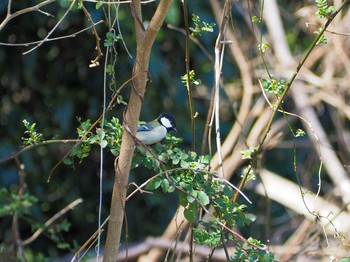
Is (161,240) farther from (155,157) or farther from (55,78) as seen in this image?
(155,157)

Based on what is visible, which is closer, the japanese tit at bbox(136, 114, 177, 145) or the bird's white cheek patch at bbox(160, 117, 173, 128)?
the japanese tit at bbox(136, 114, 177, 145)

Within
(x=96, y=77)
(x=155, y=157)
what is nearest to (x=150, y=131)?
(x=155, y=157)

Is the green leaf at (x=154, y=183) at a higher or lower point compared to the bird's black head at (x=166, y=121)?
higher

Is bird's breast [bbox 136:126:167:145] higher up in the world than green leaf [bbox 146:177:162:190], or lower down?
higher up

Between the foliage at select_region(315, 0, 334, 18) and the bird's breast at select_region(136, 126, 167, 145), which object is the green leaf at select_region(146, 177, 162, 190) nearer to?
the bird's breast at select_region(136, 126, 167, 145)

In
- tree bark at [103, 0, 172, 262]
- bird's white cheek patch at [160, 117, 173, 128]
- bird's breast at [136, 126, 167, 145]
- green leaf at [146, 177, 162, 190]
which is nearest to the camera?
tree bark at [103, 0, 172, 262]

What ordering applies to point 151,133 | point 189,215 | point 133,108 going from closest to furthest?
point 133,108 → point 189,215 → point 151,133

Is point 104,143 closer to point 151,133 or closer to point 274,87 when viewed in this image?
point 151,133

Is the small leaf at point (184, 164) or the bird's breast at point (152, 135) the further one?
the bird's breast at point (152, 135)

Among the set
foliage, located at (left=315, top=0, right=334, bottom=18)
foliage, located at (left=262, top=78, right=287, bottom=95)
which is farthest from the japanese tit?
foliage, located at (left=315, top=0, right=334, bottom=18)

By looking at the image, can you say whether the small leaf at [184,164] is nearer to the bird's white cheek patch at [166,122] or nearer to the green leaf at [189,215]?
the green leaf at [189,215]

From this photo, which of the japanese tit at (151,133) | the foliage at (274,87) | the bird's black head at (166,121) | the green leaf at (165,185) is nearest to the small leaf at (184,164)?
the green leaf at (165,185)

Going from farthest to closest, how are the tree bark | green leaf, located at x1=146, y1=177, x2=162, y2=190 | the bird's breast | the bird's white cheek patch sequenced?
the bird's white cheek patch < the bird's breast < green leaf, located at x1=146, y1=177, x2=162, y2=190 < the tree bark

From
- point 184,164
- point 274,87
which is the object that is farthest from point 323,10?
point 184,164
